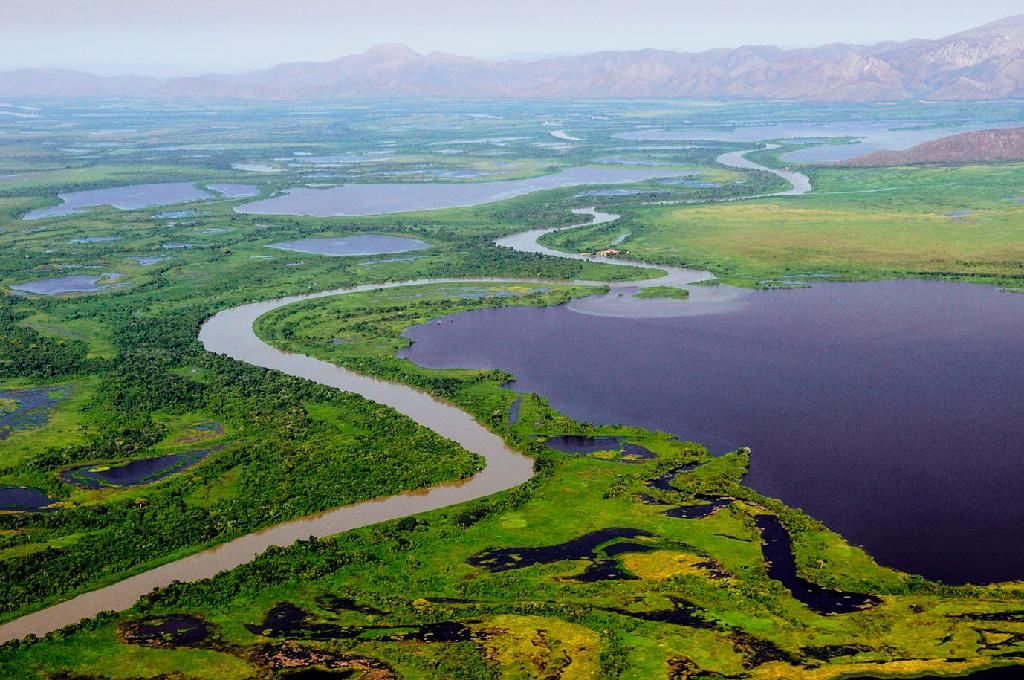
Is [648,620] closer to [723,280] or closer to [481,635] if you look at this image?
[481,635]

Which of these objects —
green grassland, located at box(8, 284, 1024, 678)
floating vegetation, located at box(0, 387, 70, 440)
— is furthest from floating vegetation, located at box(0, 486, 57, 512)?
green grassland, located at box(8, 284, 1024, 678)

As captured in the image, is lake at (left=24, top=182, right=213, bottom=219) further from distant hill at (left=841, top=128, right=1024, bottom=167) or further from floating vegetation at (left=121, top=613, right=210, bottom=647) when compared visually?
floating vegetation at (left=121, top=613, right=210, bottom=647)

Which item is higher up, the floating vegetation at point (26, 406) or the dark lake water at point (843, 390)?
the dark lake water at point (843, 390)

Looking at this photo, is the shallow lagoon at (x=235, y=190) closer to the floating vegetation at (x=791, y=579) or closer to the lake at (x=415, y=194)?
the lake at (x=415, y=194)

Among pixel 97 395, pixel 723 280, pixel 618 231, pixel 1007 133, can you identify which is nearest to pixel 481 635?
pixel 97 395

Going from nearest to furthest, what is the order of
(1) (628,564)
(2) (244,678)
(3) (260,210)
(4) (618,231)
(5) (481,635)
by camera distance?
(2) (244,678) → (5) (481,635) → (1) (628,564) → (4) (618,231) → (3) (260,210)

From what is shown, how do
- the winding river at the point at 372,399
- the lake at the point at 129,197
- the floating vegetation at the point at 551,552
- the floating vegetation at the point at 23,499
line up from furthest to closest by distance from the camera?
1. the lake at the point at 129,197
2. the floating vegetation at the point at 23,499
3. the floating vegetation at the point at 551,552
4. the winding river at the point at 372,399

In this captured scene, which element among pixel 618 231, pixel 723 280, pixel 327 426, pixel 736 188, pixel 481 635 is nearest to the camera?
pixel 481 635

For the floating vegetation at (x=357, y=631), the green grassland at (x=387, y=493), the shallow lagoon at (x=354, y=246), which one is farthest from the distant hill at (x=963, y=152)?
the floating vegetation at (x=357, y=631)
